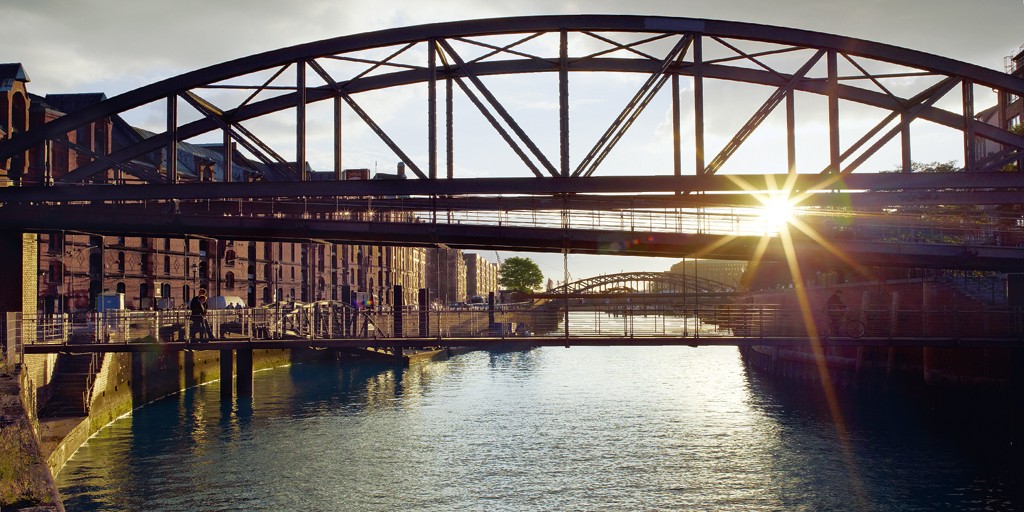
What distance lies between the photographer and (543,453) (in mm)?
28344

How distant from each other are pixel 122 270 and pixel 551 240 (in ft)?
128

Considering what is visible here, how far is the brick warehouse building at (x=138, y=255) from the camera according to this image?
49812 mm

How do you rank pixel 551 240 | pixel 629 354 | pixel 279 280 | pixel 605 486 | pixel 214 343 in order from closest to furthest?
pixel 605 486 < pixel 551 240 < pixel 214 343 < pixel 629 354 < pixel 279 280

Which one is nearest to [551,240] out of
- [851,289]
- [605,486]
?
[605,486]

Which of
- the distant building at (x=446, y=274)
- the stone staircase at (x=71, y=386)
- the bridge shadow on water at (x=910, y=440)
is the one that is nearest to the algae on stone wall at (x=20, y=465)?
the stone staircase at (x=71, y=386)

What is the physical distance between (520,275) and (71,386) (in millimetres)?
151163

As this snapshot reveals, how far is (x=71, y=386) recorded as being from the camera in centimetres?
3177

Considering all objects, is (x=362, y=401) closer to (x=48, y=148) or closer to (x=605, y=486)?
(x=48, y=148)

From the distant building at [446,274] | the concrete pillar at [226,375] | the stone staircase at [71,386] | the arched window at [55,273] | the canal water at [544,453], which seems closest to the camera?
the canal water at [544,453]

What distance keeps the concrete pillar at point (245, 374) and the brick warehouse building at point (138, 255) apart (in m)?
6.23

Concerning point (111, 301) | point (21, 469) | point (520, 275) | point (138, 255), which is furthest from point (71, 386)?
point (520, 275)

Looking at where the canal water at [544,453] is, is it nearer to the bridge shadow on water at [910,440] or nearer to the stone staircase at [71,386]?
the bridge shadow on water at [910,440]

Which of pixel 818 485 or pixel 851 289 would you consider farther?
pixel 851 289

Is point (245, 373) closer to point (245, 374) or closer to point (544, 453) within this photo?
point (245, 374)
